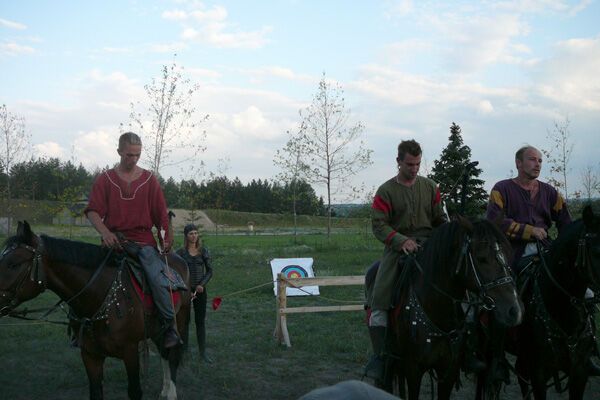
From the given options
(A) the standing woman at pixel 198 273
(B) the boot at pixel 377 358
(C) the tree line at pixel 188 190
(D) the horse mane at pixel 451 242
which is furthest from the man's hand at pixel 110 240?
(C) the tree line at pixel 188 190

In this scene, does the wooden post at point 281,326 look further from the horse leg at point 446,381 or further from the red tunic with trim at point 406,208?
the horse leg at point 446,381

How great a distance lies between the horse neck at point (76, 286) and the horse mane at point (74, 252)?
0.16ft

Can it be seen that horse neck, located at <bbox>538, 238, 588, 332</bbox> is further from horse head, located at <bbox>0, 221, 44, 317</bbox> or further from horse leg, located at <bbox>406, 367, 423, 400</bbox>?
horse head, located at <bbox>0, 221, 44, 317</bbox>

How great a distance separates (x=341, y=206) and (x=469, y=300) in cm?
2725

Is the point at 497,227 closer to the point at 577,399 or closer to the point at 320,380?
the point at 577,399

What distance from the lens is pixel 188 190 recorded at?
1180 inches

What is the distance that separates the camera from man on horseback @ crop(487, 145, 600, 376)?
221 inches

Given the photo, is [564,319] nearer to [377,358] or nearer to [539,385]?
[539,385]

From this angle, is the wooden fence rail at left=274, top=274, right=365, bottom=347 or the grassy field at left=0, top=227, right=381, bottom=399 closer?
the grassy field at left=0, top=227, right=381, bottom=399

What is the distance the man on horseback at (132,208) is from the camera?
5.79 m

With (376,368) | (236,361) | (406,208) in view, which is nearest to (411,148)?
(406,208)

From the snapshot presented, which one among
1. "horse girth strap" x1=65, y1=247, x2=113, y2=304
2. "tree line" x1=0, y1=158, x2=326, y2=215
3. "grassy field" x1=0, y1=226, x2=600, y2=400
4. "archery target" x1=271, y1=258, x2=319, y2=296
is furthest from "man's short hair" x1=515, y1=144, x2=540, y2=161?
"tree line" x1=0, y1=158, x2=326, y2=215

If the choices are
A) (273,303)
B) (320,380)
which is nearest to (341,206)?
(273,303)

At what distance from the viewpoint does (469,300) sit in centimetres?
470
